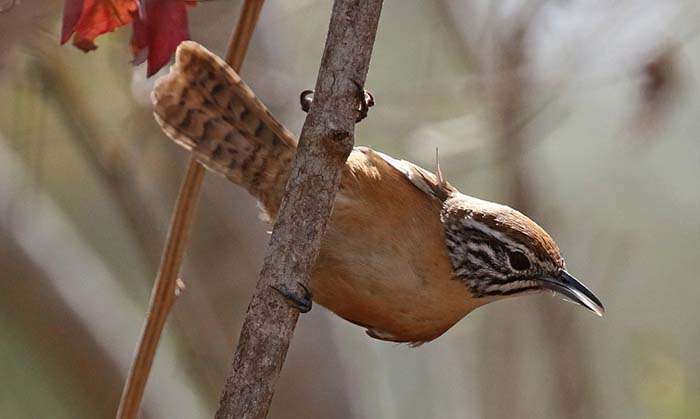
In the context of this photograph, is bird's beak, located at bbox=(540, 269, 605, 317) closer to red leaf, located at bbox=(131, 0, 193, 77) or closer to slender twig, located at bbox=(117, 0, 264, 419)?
slender twig, located at bbox=(117, 0, 264, 419)

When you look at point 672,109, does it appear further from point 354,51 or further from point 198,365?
point 354,51

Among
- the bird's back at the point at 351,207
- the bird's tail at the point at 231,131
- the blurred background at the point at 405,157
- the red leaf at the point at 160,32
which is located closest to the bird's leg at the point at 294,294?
the red leaf at the point at 160,32

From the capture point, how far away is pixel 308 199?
2.23 metres

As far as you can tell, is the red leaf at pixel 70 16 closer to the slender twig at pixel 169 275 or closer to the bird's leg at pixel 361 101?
the slender twig at pixel 169 275

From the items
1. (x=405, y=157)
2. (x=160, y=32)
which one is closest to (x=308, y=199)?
(x=160, y=32)

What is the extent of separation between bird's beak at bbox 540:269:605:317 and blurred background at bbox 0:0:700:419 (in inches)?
50.8

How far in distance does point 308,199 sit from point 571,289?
4.46ft

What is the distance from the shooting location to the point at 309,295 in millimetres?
2406

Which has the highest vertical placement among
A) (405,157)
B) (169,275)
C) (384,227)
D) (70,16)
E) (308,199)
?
(405,157)

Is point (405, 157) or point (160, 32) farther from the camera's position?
point (405, 157)

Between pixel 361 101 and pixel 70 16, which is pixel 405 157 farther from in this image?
pixel 70 16

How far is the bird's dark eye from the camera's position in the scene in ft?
11.2

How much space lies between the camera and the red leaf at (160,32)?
7.43 ft

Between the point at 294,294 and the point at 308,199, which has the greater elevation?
the point at 308,199
